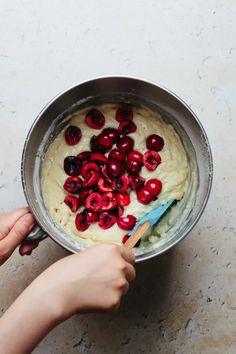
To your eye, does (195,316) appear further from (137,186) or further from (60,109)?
(60,109)

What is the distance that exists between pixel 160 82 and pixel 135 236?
1.30ft

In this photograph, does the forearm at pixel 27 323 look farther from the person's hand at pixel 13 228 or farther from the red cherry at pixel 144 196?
the red cherry at pixel 144 196

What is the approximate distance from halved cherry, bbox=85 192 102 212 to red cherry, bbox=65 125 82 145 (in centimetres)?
12

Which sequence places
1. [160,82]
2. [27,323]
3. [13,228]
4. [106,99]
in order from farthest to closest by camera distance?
[160,82] → [106,99] → [13,228] → [27,323]

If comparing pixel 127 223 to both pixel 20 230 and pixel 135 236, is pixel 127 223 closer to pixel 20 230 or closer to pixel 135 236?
pixel 135 236

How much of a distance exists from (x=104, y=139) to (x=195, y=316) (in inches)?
17.6

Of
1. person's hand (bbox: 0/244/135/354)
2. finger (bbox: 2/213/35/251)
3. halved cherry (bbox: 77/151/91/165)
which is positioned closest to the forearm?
person's hand (bbox: 0/244/135/354)

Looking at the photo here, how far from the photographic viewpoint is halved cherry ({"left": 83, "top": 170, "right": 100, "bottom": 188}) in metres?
1.17

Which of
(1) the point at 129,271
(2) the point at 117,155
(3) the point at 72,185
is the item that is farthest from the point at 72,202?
(1) the point at 129,271

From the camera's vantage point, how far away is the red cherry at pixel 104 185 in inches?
46.3

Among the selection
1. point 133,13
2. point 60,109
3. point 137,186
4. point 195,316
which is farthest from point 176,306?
point 133,13

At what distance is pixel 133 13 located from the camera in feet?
4.30

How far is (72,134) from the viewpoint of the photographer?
117cm

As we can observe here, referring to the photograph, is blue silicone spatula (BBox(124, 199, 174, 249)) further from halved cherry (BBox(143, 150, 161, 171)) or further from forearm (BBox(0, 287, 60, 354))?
forearm (BBox(0, 287, 60, 354))
